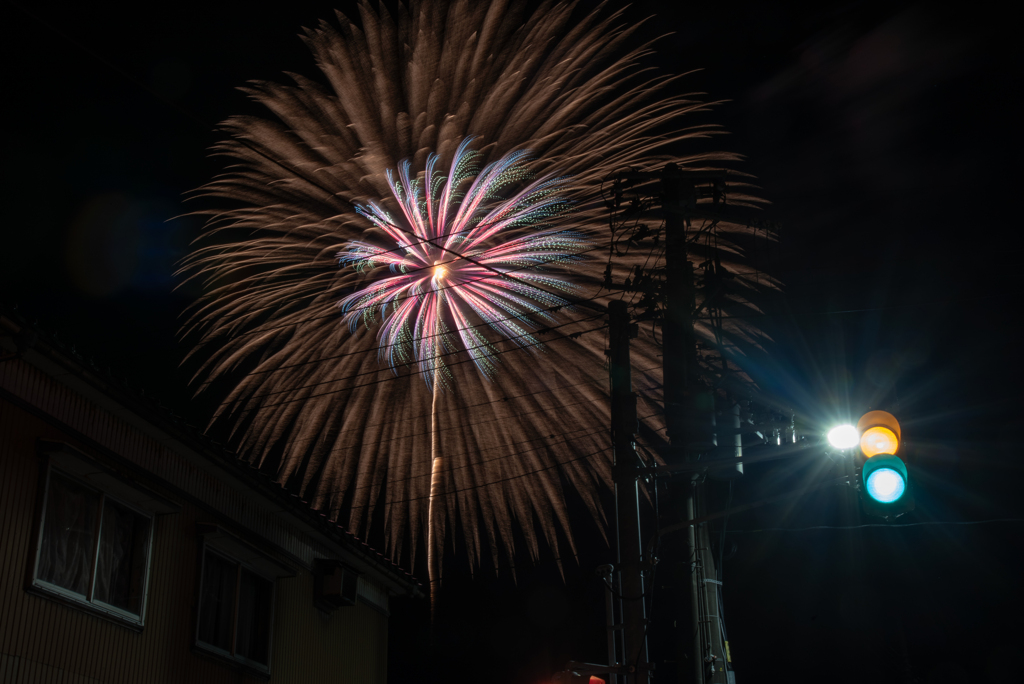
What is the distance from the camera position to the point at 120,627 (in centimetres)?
1313

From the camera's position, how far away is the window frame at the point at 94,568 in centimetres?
1175

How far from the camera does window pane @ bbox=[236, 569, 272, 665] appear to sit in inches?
640

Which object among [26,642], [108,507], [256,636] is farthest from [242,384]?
[26,642]

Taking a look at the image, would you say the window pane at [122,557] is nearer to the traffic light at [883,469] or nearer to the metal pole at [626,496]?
the metal pole at [626,496]

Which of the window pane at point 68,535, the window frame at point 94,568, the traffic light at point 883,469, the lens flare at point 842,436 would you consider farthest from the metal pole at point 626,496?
the window pane at point 68,535

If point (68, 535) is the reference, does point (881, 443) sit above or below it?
below

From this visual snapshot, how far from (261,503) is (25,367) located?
18.8ft

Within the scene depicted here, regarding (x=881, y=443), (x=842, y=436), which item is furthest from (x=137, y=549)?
(x=881, y=443)

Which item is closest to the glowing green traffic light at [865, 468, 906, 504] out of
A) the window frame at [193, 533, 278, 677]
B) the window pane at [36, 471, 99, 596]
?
the window pane at [36, 471, 99, 596]

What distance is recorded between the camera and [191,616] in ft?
48.3

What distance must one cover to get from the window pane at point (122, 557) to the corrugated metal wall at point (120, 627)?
303 millimetres

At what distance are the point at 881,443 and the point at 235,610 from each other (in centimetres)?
1138

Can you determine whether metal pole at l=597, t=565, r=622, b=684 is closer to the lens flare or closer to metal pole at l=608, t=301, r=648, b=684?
metal pole at l=608, t=301, r=648, b=684

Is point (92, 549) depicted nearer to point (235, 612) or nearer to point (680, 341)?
point (235, 612)
